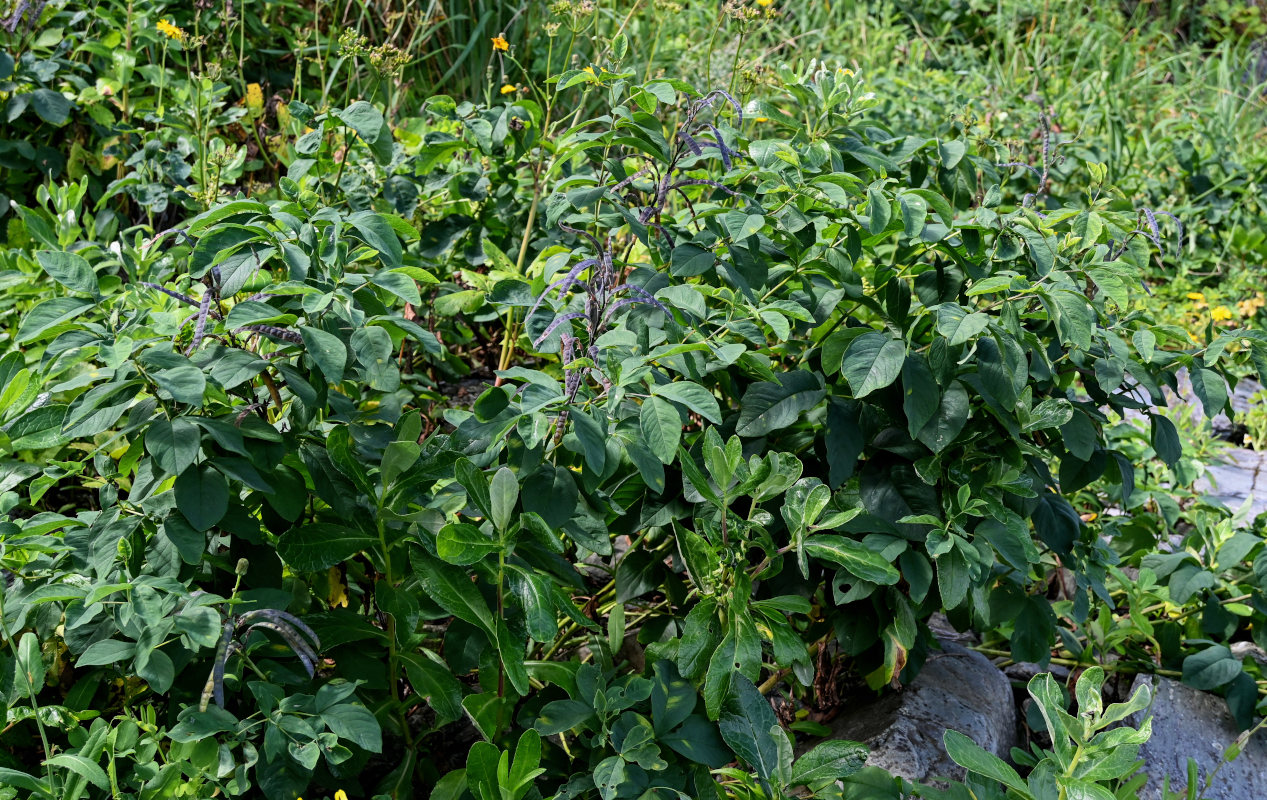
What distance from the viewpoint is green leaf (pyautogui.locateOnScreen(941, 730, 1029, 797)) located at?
1.29 m

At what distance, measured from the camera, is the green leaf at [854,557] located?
1397 mm

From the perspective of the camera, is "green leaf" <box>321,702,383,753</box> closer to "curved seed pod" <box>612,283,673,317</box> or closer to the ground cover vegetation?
the ground cover vegetation

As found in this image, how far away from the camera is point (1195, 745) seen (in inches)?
86.6

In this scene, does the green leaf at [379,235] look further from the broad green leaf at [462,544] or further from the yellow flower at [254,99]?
the yellow flower at [254,99]

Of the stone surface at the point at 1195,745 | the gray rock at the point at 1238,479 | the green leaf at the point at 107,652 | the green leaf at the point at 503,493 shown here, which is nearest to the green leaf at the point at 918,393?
the green leaf at the point at 503,493

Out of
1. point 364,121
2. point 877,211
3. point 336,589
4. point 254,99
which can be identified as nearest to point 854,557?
point 877,211

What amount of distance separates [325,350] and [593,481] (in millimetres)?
428

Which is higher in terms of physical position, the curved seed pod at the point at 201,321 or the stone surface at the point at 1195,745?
the curved seed pod at the point at 201,321

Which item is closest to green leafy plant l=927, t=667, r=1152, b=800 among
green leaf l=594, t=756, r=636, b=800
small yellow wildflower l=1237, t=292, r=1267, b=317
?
green leaf l=594, t=756, r=636, b=800

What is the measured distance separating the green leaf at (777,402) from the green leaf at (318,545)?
643 millimetres

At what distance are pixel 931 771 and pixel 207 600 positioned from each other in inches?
51.5

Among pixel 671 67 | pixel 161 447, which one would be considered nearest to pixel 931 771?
pixel 161 447

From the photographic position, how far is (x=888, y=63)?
6832 millimetres

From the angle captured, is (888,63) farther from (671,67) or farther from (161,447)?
(161,447)
